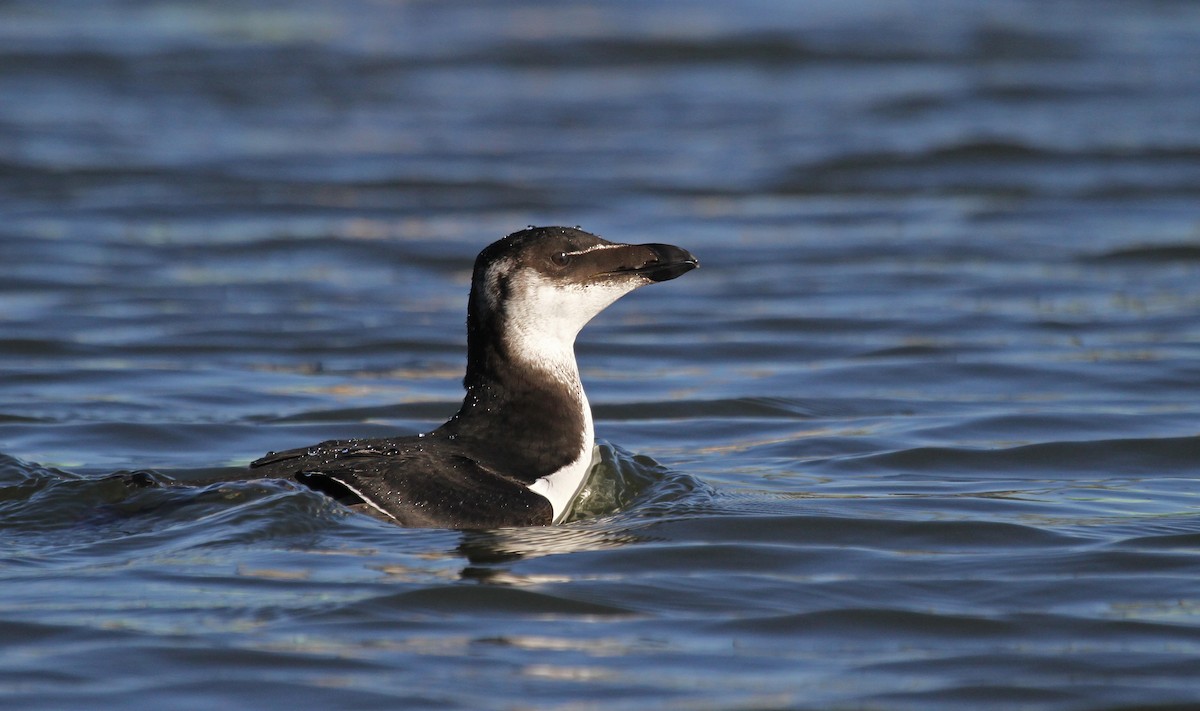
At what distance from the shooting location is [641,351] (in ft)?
41.4

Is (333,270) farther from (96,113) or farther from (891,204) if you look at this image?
(96,113)

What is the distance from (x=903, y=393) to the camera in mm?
11227

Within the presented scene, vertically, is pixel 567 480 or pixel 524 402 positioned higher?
pixel 524 402

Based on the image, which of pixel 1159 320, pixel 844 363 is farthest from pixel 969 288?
pixel 844 363

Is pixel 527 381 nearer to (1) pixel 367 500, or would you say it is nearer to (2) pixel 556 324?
(2) pixel 556 324

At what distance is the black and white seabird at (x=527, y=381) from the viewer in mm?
7371

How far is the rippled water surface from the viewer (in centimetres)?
623

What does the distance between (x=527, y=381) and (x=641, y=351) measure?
4892 mm

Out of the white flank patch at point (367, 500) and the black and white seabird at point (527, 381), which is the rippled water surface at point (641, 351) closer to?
the white flank patch at point (367, 500)

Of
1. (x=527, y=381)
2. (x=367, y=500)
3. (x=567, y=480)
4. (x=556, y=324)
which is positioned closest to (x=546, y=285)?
(x=556, y=324)

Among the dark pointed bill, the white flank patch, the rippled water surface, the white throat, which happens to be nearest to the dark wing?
the white flank patch

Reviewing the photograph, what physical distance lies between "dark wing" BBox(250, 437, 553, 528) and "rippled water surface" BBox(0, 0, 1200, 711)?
0.39ft

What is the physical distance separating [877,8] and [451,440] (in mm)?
23118

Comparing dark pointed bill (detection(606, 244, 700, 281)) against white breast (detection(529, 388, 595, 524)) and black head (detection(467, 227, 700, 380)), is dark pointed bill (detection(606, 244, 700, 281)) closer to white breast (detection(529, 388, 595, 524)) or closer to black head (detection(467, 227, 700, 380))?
black head (detection(467, 227, 700, 380))
